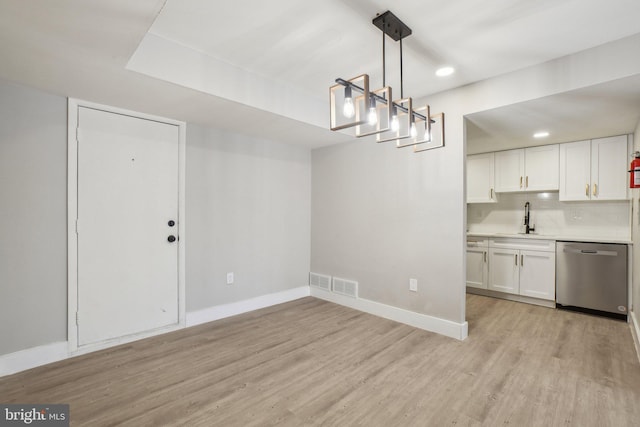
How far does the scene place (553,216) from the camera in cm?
439

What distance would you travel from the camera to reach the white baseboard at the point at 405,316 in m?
3.01

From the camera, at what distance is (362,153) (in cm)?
389

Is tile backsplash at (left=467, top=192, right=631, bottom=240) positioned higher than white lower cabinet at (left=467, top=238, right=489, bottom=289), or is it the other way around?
tile backsplash at (left=467, top=192, right=631, bottom=240)

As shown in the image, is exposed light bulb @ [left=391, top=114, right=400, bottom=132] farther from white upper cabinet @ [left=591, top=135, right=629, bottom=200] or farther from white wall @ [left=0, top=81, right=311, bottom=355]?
white upper cabinet @ [left=591, top=135, right=629, bottom=200]

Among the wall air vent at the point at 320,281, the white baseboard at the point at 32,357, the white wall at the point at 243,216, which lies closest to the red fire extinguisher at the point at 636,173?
the wall air vent at the point at 320,281

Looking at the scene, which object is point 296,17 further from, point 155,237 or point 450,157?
point 155,237

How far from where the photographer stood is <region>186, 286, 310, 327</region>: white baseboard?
3359mm

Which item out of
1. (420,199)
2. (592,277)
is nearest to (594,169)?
(592,277)

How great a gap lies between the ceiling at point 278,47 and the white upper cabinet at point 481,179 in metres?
1.56

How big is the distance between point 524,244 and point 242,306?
148 inches

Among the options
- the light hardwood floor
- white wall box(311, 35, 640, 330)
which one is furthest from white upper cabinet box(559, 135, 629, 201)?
white wall box(311, 35, 640, 330)

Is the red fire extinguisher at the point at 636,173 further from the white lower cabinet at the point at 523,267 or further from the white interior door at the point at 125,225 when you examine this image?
the white interior door at the point at 125,225

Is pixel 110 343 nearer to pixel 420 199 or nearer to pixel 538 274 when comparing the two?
pixel 420 199

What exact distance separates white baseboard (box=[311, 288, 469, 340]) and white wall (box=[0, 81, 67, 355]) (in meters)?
2.87
